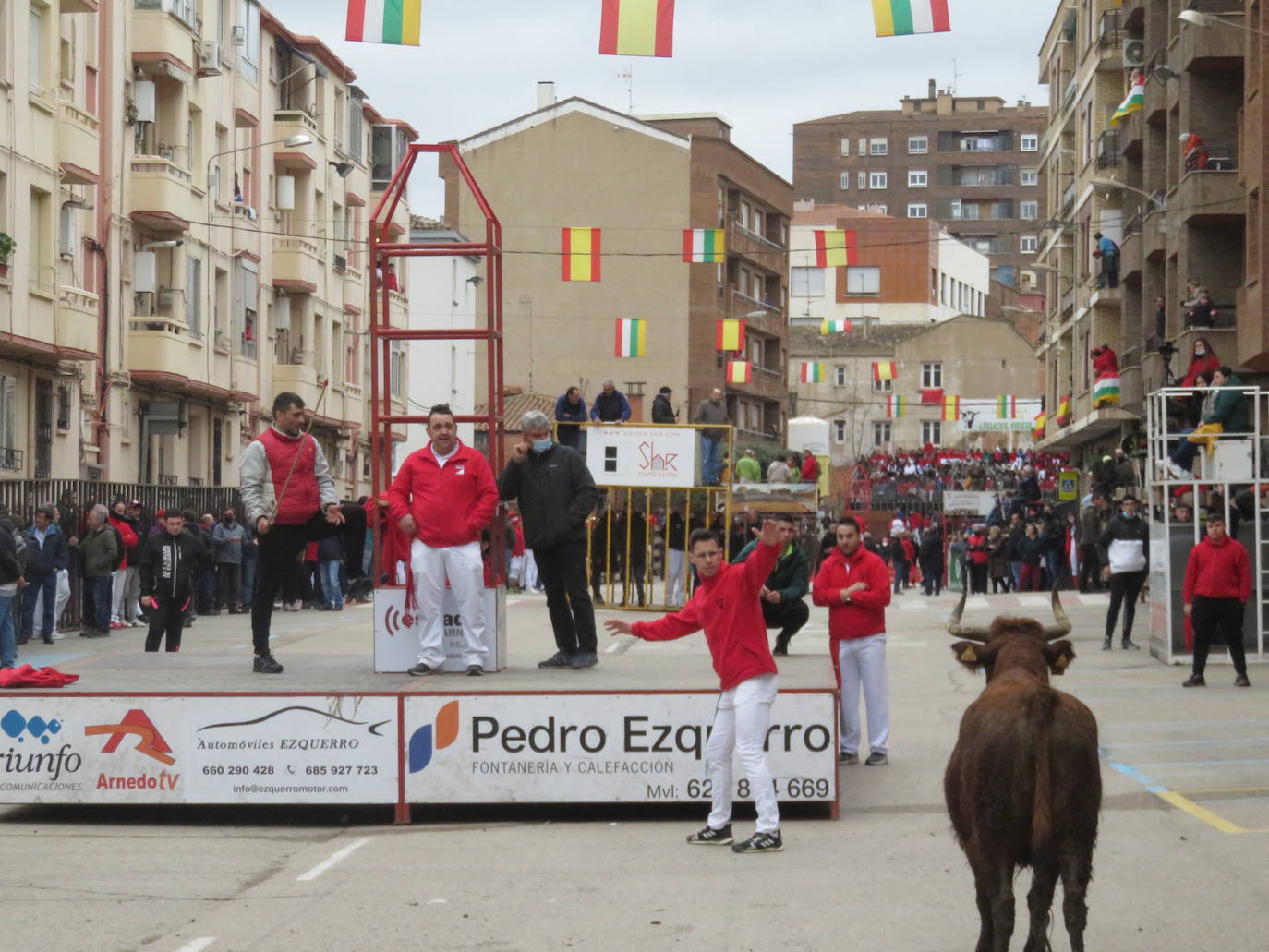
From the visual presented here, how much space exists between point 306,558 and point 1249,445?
1594cm

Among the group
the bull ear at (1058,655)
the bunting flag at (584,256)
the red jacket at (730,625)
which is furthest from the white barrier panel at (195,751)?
the bunting flag at (584,256)

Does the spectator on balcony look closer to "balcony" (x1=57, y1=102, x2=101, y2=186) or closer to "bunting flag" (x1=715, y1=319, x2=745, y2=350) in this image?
"bunting flag" (x1=715, y1=319, x2=745, y2=350)

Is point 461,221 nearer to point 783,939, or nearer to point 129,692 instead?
point 129,692

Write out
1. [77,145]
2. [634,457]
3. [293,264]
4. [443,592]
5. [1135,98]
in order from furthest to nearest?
[293,264], [1135,98], [77,145], [634,457], [443,592]

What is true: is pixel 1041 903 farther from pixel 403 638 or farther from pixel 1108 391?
pixel 1108 391

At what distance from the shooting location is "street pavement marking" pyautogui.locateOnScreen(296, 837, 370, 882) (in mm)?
10602

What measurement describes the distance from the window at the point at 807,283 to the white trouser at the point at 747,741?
9610 cm

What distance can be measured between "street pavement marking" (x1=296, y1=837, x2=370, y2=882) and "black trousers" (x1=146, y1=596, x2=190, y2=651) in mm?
8005

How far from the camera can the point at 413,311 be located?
6359 centimetres

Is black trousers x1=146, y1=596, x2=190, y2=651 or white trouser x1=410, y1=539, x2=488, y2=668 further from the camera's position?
black trousers x1=146, y1=596, x2=190, y2=651

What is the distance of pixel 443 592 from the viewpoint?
13617mm

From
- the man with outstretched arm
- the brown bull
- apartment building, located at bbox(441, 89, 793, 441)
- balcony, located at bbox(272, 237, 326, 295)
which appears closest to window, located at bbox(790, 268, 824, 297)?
apartment building, located at bbox(441, 89, 793, 441)

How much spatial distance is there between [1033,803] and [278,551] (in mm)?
6940

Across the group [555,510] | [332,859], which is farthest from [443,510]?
[332,859]
